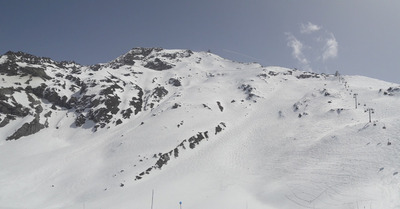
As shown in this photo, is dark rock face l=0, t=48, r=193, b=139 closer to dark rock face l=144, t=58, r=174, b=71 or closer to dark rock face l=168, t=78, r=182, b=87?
dark rock face l=168, t=78, r=182, b=87

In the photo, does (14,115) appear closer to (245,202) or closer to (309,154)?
(245,202)

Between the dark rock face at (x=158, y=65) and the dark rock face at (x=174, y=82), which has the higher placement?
the dark rock face at (x=158, y=65)

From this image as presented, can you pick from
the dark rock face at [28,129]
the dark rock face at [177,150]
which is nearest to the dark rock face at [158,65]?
the dark rock face at [28,129]

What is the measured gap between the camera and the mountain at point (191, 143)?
109 ft

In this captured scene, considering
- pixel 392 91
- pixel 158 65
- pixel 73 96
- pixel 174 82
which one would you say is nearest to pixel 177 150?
pixel 73 96

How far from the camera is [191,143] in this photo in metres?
53.4

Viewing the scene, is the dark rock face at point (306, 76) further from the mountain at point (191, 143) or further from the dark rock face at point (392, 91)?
the dark rock face at point (392, 91)

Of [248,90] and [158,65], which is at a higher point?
[158,65]

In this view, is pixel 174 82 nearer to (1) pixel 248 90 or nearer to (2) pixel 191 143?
(1) pixel 248 90

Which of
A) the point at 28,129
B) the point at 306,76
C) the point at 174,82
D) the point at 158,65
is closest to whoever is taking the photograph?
the point at 28,129

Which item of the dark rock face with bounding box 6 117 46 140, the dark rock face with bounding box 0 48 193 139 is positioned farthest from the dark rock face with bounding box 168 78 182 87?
the dark rock face with bounding box 6 117 46 140

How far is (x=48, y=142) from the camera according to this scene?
55594 millimetres

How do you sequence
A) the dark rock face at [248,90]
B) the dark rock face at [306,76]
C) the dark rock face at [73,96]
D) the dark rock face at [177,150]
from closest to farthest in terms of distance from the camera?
the dark rock face at [177,150]
the dark rock face at [73,96]
the dark rock face at [248,90]
the dark rock face at [306,76]

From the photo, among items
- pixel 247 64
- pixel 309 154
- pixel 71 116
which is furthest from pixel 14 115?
pixel 247 64
